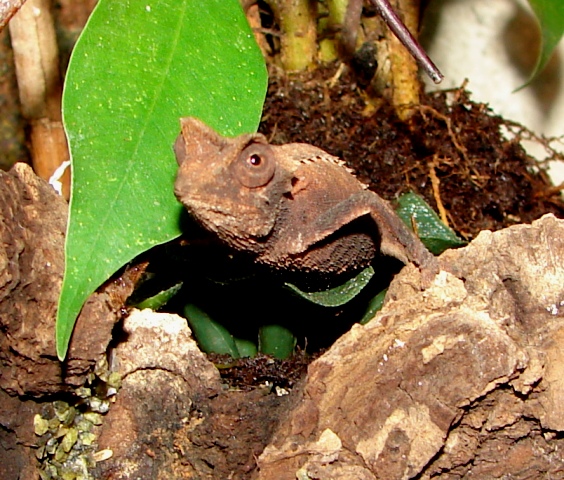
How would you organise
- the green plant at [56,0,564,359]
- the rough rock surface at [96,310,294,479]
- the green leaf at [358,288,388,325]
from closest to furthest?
the green plant at [56,0,564,359] < the rough rock surface at [96,310,294,479] < the green leaf at [358,288,388,325]

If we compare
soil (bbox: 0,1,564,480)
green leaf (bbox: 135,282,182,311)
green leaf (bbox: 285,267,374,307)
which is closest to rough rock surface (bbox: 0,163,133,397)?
green leaf (bbox: 135,282,182,311)

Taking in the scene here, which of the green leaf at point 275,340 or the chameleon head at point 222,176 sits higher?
the chameleon head at point 222,176

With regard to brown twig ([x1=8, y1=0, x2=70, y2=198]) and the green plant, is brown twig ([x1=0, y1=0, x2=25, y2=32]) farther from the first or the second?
brown twig ([x1=8, y1=0, x2=70, y2=198])

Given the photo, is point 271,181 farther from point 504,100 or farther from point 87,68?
point 504,100

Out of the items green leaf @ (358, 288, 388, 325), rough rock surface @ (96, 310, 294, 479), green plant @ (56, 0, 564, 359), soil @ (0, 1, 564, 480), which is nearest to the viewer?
green plant @ (56, 0, 564, 359)

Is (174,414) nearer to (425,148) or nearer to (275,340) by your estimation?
(275,340)

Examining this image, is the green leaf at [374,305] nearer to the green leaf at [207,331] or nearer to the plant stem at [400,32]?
the green leaf at [207,331]

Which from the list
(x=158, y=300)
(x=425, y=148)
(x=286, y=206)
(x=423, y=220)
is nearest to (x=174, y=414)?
(x=158, y=300)

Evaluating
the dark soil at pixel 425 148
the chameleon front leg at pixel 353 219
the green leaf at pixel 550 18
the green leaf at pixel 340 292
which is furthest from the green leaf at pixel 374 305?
the green leaf at pixel 550 18
